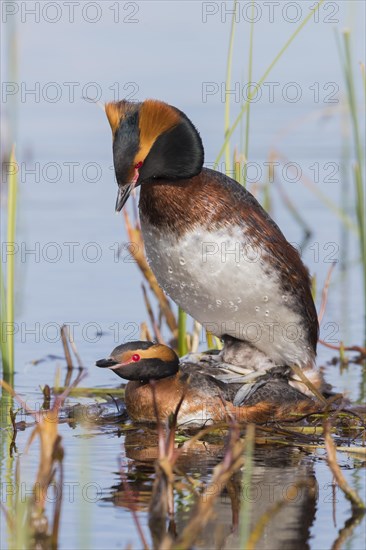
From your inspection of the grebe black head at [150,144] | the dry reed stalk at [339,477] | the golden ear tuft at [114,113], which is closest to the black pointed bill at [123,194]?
the grebe black head at [150,144]

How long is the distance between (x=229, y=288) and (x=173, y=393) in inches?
29.5

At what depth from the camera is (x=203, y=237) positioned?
27.8 ft

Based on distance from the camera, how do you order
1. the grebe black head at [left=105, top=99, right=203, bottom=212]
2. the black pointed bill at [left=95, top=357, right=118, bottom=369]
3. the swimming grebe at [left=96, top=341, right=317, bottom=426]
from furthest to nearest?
1. the swimming grebe at [left=96, top=341, right=317, bottom=426]
2. the black pointed bill at [left=95, top=357, right=118, bottom=369]
3. the grebe black head at [left=105, top=99, right=203, bottom=212]

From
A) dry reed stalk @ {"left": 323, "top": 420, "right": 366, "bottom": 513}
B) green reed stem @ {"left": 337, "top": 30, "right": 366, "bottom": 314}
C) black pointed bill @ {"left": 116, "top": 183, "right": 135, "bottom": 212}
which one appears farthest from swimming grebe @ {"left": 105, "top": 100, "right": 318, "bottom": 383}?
dry reed stalk @ {"left": 323, "top": 420, "right": 366, "bottom": 513}

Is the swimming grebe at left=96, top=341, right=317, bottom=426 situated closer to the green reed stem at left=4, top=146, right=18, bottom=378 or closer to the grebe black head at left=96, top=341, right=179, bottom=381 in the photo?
the grebe black head at left=96, top=341, right=179, bottom=381

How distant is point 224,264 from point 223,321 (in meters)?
A: 0.59

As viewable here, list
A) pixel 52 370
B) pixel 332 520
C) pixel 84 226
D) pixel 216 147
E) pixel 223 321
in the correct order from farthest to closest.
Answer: pixel 216 147, pixel 84 226, pixel 52 370, pixel 223 321, pixel 332 520

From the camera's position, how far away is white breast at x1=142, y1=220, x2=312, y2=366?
852 cm

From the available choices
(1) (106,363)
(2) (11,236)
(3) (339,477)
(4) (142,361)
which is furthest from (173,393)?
(3) (339,477)

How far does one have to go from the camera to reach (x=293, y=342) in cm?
909

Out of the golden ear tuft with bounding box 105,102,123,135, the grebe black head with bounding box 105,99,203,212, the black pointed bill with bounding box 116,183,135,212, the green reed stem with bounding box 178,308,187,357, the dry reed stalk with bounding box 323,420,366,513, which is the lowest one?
the dry reed stalk with bounding box 323,420,366,513

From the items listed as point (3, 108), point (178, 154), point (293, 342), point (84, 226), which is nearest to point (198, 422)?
point (293, 342)

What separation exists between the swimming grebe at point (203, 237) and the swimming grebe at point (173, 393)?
455 millimetres

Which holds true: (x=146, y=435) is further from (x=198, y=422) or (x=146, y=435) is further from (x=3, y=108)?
(x=3, y=108)
